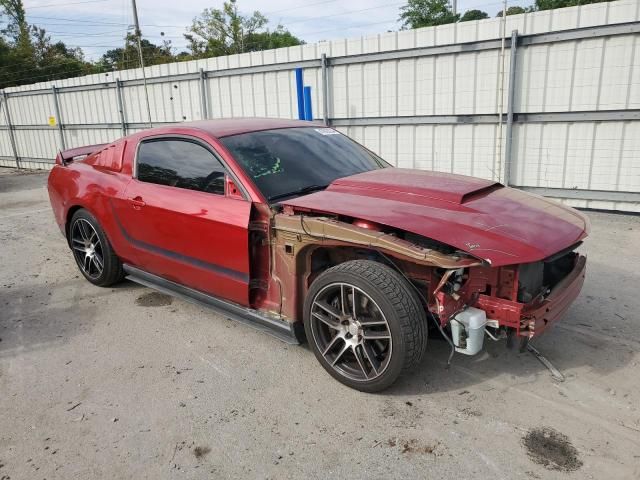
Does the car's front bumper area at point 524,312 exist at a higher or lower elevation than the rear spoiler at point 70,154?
lower

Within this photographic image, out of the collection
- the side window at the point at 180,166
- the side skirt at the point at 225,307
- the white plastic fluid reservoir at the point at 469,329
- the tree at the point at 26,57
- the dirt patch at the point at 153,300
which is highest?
the tree at the point at 26,57

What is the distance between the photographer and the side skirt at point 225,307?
3.21 metres

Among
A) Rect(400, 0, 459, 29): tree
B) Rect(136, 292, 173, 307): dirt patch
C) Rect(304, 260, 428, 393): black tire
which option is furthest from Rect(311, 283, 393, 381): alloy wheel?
Rect(400, 0, 459, 29): tree

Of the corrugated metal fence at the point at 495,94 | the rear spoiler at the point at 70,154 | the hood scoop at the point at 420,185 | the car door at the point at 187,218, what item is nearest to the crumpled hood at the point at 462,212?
the hood scoop at the point at 420,185

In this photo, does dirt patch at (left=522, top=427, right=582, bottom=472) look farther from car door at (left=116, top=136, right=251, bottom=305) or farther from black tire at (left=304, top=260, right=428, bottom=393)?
car door at (left=116, top=136, right=251, bottom=305)

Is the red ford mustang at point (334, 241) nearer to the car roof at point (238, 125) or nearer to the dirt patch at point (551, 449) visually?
the car roof at point (238, 125)

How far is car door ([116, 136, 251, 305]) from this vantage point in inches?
130

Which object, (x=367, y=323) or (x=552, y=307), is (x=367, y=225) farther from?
(x=552, y=307)

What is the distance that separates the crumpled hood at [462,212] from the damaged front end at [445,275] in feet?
0.25

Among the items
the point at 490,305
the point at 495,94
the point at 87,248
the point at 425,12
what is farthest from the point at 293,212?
the point at 425,12

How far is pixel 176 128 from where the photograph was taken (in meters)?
3.88

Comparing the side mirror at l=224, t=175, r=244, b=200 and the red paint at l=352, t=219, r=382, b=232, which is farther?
the side mirror at l=224, t=175, r=244, b=200

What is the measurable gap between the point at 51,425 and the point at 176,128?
2263mm

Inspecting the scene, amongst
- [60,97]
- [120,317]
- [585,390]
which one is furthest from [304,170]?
[60,97]
